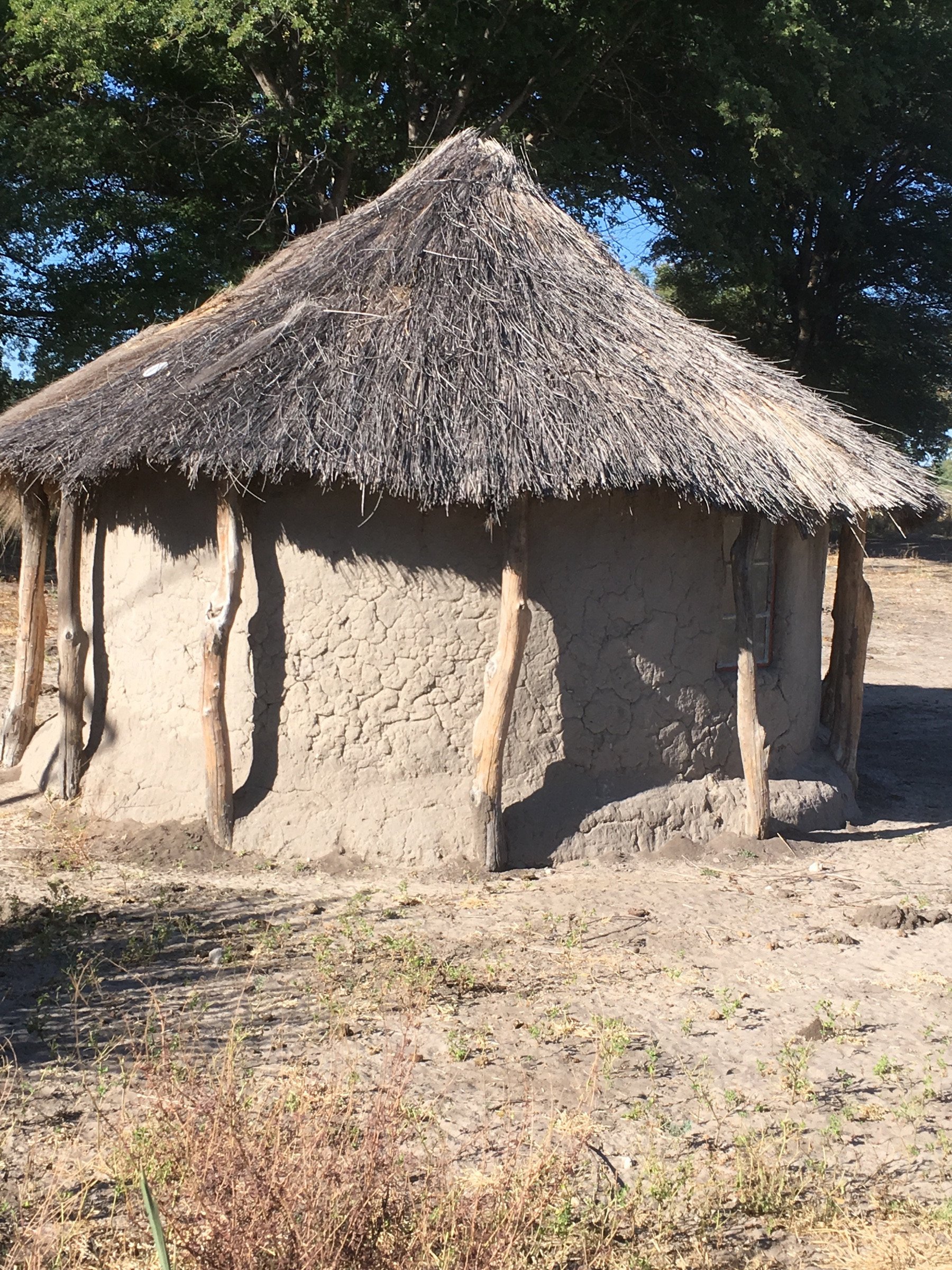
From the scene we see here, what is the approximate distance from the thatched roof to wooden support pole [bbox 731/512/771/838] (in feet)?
1.28

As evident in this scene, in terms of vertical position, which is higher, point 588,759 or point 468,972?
point 588,759

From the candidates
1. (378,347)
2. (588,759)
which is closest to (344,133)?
(378,347)

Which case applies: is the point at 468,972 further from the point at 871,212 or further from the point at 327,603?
the point at 871,212

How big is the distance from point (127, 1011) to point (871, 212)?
61.7 feet

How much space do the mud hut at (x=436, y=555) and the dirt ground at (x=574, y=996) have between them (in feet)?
1.37

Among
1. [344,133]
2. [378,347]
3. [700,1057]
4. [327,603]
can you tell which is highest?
[344,133]

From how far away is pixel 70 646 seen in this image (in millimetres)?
7230

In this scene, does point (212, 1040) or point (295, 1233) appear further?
point (212, 1040)

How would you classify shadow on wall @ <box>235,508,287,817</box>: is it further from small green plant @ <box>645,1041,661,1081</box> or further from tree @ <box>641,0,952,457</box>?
tree @ <box>641,0,952,457</box>

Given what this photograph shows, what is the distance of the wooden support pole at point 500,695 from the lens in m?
6.15

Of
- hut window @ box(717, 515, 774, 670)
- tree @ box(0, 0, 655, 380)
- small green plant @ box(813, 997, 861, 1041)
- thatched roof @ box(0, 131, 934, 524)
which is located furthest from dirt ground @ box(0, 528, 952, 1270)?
tree @ box(0, 0, 655, 380)

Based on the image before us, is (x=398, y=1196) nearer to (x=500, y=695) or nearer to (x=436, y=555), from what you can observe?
(x=500, y=695)

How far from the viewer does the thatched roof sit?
5.93 metres

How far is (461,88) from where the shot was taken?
14312 millimetres
